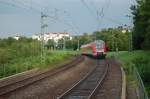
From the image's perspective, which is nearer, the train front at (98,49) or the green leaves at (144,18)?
the green leaves at (144,18)

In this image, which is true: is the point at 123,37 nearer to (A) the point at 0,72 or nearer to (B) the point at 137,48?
(B) the point at 137,48

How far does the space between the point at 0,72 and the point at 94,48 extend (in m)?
36.0

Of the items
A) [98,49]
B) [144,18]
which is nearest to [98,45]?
[98,49]

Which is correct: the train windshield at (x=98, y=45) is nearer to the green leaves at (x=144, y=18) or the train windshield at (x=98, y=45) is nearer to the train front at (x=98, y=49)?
the train front at (x=98, y=49)

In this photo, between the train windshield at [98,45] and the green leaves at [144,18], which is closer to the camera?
the green leaves at [144,18]

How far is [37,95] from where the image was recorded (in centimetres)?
2188

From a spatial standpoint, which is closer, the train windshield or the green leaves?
the green leaves

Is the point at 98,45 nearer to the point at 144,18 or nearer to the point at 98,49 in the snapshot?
the point at 98,49

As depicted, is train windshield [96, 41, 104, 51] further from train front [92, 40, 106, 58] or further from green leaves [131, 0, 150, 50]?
green leaves [131, 0, 150, 50]

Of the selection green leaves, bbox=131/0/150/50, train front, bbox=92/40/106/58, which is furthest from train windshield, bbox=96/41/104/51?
green leaves, bbox=131/0/150/50

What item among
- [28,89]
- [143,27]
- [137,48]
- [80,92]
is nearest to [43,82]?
[28,89]

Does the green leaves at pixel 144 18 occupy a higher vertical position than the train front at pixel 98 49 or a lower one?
higher

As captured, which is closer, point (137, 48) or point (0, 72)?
point (0, 72)

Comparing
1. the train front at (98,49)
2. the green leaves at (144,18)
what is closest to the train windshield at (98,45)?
the train front at (98,49)
